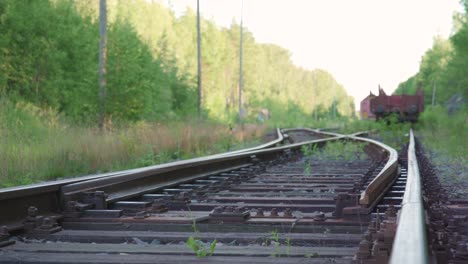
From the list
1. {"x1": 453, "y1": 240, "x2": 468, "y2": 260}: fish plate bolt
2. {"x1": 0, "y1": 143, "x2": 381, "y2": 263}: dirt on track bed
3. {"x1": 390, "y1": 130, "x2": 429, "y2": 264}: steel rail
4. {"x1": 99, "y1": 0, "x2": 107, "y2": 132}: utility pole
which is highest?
{"x1": 99, "y1": 0, "x2": 107, "y2": 132}: utility pole

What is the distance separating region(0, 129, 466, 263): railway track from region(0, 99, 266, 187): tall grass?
239cm

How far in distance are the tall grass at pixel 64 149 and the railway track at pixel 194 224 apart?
2.39m

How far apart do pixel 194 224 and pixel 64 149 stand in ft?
17.8

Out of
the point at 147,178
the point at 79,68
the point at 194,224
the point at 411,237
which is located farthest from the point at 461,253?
the point at 79,68

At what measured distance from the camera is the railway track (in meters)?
2.74

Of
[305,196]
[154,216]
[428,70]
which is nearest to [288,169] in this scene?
[305,196]

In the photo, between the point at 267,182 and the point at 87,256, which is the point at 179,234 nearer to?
the point at 87,256

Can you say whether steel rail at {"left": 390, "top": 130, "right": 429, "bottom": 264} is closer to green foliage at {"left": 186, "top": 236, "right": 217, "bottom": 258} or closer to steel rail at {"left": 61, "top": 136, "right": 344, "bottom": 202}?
green foliage at {"left": 186, "top": 236, "right": 217, "bottom": 258}

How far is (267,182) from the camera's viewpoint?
6.59 meters

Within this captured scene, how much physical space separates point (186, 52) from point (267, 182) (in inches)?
2269

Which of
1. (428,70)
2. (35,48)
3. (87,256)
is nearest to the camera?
(87,256)

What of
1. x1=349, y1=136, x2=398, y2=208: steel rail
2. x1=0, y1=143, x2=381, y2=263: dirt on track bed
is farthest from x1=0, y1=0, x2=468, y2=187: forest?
x1=349, y1=136, x2=398, y2=208: steel rail

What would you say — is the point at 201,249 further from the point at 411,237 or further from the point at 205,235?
the point at 411,237

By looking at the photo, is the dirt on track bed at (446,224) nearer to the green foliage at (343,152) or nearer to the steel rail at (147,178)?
the steel rail at (147,178)
